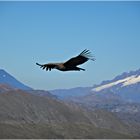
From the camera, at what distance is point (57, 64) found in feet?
26.0

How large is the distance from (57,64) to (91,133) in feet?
626

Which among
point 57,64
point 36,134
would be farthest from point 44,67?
point 36,134

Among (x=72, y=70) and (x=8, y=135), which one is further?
(x=8, y=135)

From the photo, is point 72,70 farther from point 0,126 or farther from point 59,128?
point 59,128

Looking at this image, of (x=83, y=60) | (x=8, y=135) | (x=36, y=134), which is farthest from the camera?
(x=36, y=134)

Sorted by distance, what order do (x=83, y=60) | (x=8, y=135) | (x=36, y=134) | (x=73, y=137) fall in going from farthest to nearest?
(x=73, y=137)
(x=36, y=134)
(x=8, y=135)
(x=83, y=60)

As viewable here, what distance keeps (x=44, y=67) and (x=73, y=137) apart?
180m

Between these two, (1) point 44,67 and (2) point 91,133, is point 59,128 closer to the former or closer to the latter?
(2) point 91,133

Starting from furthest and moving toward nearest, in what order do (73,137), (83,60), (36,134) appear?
(73,137) < (36,134) < (83,60)

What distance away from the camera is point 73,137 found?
186375mm

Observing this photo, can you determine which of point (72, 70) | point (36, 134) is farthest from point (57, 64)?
point (36, 134)

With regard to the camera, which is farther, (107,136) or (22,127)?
(107,136)

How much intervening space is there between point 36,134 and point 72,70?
16706 centimetres

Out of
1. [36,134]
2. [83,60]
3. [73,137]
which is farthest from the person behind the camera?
[73,137]
